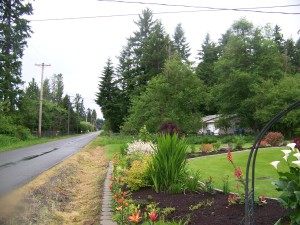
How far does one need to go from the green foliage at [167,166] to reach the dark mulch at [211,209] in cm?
36

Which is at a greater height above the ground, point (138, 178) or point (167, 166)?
point (167, 166)

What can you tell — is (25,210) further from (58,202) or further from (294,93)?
(294,93)

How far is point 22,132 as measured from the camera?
1391 inches

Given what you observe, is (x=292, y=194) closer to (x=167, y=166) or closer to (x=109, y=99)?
(x=167, y=166)

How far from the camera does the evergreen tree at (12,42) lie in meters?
29.2

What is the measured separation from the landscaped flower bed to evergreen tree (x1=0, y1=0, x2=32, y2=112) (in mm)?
25484

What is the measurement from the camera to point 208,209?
191 inches

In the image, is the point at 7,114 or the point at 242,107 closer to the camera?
the point at 7,114

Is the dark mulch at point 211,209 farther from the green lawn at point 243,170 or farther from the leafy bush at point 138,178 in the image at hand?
the green lawn at point 243,170

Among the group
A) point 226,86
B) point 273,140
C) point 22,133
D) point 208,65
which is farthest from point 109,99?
point 273,140

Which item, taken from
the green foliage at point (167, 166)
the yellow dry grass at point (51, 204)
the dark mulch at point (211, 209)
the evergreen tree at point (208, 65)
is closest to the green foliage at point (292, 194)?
the dark mulch at point (211, 209)

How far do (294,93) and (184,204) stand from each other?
28.6 metres

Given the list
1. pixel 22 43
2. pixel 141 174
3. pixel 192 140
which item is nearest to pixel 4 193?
pixel 141 174

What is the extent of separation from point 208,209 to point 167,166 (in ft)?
5.13
